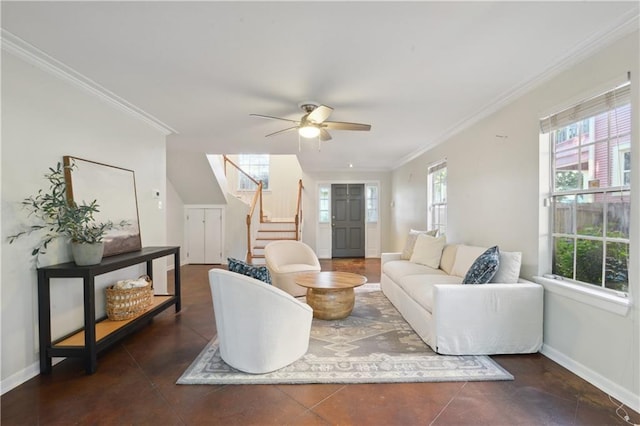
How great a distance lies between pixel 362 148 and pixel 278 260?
8.38 feet

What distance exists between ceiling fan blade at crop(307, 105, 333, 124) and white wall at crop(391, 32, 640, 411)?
1.87 metres

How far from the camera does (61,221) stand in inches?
91.6

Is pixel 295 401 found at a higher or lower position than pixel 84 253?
lower

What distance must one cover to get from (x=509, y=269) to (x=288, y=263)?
2.89 metres

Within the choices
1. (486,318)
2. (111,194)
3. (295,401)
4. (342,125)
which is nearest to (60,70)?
(111,194)

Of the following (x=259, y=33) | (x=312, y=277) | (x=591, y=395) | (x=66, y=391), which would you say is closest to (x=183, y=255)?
(x=312, y=277)

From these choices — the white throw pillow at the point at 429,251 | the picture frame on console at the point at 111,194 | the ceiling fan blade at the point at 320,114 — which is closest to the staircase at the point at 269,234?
the picture frame on console at the point at 111,194

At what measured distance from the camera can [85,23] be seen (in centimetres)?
185

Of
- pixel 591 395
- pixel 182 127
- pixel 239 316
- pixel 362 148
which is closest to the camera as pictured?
pixel 591 395

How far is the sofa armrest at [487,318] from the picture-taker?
253cm

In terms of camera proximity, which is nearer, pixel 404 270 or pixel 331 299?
pixel 331 299

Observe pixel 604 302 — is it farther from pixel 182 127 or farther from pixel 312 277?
pixel 182 127

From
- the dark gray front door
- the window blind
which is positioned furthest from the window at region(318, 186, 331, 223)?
the window blind

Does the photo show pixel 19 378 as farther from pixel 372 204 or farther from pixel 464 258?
pixel 372 204
